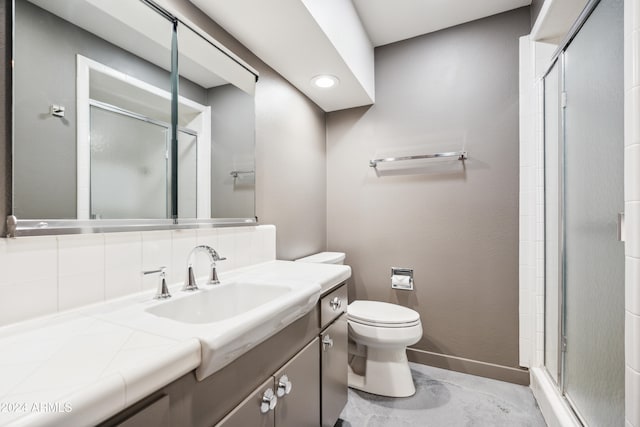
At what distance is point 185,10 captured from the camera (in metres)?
1.24

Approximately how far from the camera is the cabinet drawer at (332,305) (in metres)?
1.27

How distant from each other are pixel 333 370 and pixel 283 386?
481mm

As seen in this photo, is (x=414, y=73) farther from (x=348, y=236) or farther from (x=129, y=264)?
(x=129, y=264)

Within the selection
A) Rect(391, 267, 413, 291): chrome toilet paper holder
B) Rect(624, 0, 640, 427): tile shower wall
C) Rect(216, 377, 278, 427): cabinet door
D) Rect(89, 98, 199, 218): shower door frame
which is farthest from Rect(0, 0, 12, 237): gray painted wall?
Rect(391, 267, 413, 291): chrome toilet paper holder

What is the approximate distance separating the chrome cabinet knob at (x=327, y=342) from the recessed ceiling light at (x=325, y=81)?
155cm

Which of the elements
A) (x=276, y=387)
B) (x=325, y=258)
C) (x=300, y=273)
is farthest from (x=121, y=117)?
(x=325, y=258)

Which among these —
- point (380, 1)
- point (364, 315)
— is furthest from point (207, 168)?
point (380, 1)

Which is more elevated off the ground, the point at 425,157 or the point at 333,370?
the point at 425,157

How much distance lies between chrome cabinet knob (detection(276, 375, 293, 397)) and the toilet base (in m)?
1.00

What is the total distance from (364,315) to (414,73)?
1.77m

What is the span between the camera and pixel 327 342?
1283mm

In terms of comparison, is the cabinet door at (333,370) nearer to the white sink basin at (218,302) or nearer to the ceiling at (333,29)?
the white sink basin at (218,302)

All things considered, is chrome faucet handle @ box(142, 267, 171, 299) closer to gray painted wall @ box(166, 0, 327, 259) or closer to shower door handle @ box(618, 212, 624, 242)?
gray painted wall @ box(166, 0, 327, 259)

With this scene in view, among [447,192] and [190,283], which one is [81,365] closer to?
[190,283]
